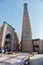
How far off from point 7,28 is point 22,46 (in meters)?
5.35

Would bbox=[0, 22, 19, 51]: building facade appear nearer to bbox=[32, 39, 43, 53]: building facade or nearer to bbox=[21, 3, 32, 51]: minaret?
bbox=[21, 3, 32, 51]: minaret

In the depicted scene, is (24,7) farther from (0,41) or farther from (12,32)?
(0,41)

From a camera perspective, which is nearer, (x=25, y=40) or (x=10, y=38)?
(x=25, y=40)

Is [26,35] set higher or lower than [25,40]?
higher

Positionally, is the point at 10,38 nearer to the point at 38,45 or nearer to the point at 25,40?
the point at 25,40

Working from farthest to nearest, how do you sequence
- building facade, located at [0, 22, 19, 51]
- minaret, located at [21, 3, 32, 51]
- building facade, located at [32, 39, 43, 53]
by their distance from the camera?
1. minaret, located at [21, 3, 32, 51]
2. building facade, located at [32, 39, 43, 53]
3. building facade, located at [0, 22, 19, 51]

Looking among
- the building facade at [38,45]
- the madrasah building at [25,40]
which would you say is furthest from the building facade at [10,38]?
the building facade at [38,45]

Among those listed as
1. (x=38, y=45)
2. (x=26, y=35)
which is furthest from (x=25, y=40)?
(x=38, y=45)

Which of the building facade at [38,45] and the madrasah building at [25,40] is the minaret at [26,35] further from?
the building facade at [38,45]

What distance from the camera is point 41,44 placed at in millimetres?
28547

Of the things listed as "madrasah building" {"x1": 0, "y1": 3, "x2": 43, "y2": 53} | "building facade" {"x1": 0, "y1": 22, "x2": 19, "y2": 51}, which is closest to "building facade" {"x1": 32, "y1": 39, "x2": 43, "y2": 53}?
"madrasah building" {"x1": 0, "y1": 3, "x2": 43, "y2": 53}

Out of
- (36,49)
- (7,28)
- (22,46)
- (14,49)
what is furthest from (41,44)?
(7,28)

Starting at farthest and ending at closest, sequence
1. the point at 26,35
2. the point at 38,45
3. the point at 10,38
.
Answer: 1. the point at 10,38
2. the point at 26,35
3. the point at 38,45

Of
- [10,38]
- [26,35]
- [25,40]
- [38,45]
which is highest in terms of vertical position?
[26,35]
